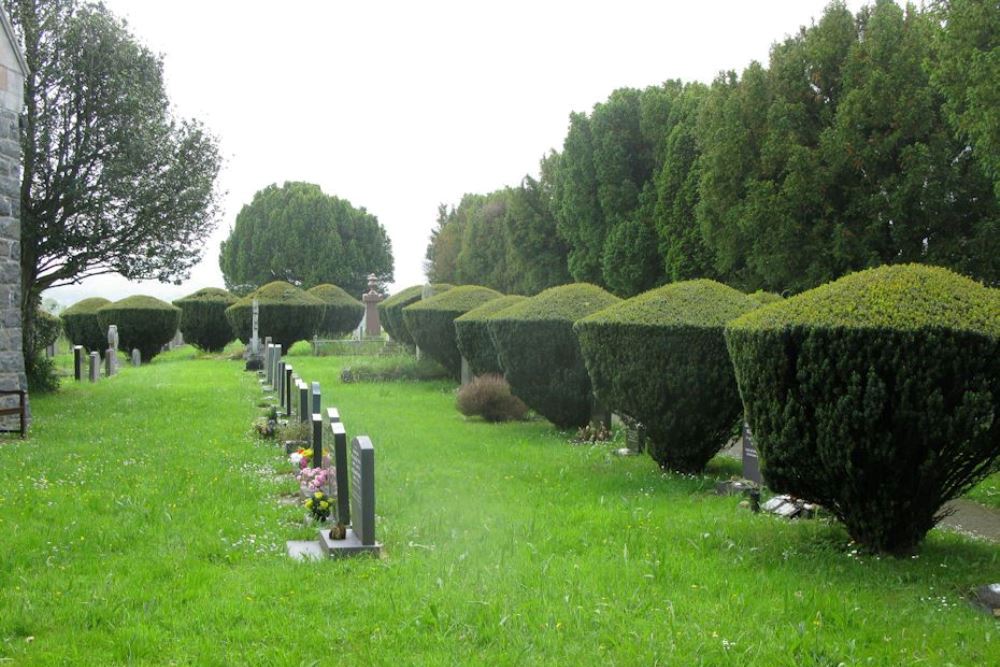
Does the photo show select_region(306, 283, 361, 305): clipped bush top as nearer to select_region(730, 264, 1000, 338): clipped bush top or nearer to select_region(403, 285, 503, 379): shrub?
select_region(403, 285, 503, 379): shrub

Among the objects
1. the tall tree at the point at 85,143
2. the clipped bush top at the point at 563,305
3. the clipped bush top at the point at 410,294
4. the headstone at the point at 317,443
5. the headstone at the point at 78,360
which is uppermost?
the tall tree at the point at 85,143

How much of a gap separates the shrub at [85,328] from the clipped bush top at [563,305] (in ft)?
80.5

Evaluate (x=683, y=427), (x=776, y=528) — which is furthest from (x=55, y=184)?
(x=776, y=528)

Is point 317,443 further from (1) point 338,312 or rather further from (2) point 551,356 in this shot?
(1) point 338,312

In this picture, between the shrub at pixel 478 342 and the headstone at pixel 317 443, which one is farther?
the shrub at pixel 478 342

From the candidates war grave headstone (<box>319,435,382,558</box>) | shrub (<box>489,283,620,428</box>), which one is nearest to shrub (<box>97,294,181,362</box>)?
shrub (<box>489,283,620,428</box>)

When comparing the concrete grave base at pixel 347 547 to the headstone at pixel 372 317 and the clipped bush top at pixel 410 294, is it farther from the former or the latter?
the headstone at pixel 372 317

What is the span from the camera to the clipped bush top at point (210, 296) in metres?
37.8

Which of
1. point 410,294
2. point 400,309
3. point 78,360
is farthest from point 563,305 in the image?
point 410,294

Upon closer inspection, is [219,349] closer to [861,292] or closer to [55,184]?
[55,184]

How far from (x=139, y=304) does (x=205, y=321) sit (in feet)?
Result: 13.1

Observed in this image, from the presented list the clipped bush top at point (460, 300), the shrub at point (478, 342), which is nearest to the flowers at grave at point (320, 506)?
the shrub at point (478, 342)

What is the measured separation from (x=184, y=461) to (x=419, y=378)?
13.2 meters

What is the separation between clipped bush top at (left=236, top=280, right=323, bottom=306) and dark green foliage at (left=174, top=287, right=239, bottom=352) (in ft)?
7.15
